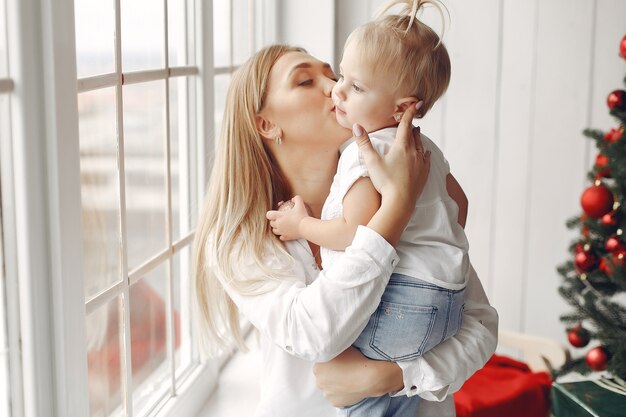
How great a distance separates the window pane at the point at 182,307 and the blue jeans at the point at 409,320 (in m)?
0.81

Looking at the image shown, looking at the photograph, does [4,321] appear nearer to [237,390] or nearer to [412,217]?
[412,217]

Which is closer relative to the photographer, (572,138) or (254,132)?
(254,132)

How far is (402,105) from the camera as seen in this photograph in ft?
4.53

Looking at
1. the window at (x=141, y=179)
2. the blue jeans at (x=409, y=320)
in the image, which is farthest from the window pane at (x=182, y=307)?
the blue jeans at (x=409, y=320)

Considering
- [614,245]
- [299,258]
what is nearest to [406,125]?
[299,258]

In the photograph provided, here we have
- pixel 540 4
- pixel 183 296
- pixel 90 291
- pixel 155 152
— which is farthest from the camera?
pixel 540 4

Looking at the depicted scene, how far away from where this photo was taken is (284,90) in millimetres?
1584

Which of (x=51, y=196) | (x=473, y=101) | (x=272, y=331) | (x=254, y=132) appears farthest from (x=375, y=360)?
(x=473, y=101)

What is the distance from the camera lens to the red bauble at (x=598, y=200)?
224 cm

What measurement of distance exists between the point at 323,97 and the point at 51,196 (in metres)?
0.60

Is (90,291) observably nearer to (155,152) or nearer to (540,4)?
(155,152)

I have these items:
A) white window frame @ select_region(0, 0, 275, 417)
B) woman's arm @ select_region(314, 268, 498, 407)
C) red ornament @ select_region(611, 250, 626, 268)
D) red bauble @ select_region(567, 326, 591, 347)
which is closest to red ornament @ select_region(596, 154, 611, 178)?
red ornament @ select_region(611, 250, 626, 268)

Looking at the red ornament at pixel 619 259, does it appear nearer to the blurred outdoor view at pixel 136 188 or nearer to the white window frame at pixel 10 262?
the blurred outdoor view at pixel 136 188

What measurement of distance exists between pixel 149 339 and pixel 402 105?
3.39ft
